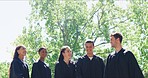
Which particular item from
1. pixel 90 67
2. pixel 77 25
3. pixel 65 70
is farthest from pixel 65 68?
pixel 77 25

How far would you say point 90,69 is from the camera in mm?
8508

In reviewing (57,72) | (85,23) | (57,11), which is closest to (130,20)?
(85,23)

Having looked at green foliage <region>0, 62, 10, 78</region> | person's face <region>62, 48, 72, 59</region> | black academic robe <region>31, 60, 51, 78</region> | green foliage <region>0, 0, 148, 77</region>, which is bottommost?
green foliage <region>0, 62, 10, 78</region>

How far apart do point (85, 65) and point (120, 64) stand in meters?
1.42

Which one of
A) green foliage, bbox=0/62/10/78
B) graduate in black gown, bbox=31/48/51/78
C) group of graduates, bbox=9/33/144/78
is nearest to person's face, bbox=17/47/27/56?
group of graduates, bbox=9/33/144/78

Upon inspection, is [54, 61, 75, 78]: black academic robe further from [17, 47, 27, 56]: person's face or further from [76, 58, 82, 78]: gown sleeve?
[17, 47, 27, 56]: person's face

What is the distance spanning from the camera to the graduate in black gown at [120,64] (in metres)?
7.11

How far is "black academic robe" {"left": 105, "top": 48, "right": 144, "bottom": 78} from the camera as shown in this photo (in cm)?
710

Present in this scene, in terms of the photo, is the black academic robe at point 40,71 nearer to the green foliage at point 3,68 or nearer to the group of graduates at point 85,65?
the group of graduates at point 85,65

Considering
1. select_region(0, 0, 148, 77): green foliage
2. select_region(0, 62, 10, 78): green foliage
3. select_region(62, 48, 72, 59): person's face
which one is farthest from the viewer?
select_region(0, 62, 10, 78): green foliage

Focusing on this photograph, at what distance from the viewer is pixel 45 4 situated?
1107 inches

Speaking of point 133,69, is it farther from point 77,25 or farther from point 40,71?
point 77,25

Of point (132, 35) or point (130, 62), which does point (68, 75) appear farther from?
point (132, 35)

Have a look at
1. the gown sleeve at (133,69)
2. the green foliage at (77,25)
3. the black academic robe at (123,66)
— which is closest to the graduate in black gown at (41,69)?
the black academic robe at (123,66)
